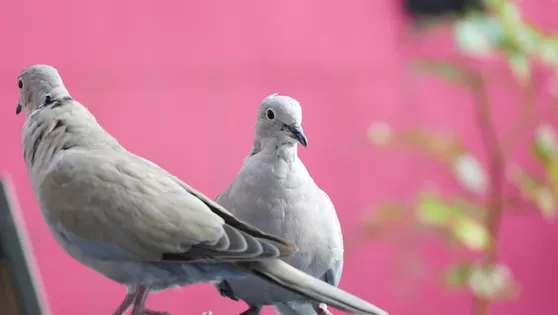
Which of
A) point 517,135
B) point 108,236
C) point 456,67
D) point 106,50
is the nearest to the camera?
point 108,236

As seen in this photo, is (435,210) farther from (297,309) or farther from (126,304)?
(126,304)

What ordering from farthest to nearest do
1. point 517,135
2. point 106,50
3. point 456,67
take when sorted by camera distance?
point 517,135 < point 456,67 < point 106,50

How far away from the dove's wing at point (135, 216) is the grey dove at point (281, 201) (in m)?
0.05

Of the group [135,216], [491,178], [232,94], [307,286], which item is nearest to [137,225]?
[135,216]

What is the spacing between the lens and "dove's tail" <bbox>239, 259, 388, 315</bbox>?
0.47 metres

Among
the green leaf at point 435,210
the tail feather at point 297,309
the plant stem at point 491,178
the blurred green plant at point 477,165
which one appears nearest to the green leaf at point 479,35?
the blurred green plant at point 477,165

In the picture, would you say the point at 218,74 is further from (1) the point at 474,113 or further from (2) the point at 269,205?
(2) the point at 269,205

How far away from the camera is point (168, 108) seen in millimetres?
1317

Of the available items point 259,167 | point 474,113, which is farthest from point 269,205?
point 474,113

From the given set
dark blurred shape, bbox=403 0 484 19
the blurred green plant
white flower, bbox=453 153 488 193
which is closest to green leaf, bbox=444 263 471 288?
the blurred green plant

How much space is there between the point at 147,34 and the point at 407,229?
2.14ft

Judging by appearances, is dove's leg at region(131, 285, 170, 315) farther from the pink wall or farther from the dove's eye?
the pink wall

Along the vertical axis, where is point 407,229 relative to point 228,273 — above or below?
above

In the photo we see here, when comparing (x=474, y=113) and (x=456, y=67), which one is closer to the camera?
(x=456, y=67)
